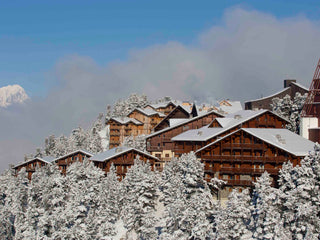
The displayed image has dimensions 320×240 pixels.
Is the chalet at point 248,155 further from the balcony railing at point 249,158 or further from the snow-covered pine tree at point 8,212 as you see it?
the snow-covered pine tree at point 8,212

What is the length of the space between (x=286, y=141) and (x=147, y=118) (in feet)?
215

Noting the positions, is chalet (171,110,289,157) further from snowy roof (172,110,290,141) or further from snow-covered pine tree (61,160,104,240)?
snow-covered pine tree (61,160,104,240)

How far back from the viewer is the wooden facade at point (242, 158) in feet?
170

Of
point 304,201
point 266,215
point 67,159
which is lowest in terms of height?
point 266,215

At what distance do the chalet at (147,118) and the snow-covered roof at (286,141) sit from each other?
2418 inches

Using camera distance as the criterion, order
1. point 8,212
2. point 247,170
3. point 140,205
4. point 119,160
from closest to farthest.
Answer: point 140,205 < point 247,170 < point 119,160 < point 8,212

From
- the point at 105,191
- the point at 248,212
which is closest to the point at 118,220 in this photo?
the point at 105,191

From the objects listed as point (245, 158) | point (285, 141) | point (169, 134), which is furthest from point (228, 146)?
point (169, 134)

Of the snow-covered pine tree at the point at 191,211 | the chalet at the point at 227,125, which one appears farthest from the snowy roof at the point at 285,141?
the snow-covered pine tree at the point at 191,211

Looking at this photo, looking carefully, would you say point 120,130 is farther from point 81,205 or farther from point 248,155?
point 248,155

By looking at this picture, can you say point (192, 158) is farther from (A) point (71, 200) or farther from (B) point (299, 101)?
(B) point (299, 101)

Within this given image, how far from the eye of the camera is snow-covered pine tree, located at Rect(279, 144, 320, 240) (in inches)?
1320

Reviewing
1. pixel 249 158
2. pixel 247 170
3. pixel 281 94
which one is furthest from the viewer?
pixel 281 94

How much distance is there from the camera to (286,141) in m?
53.6
